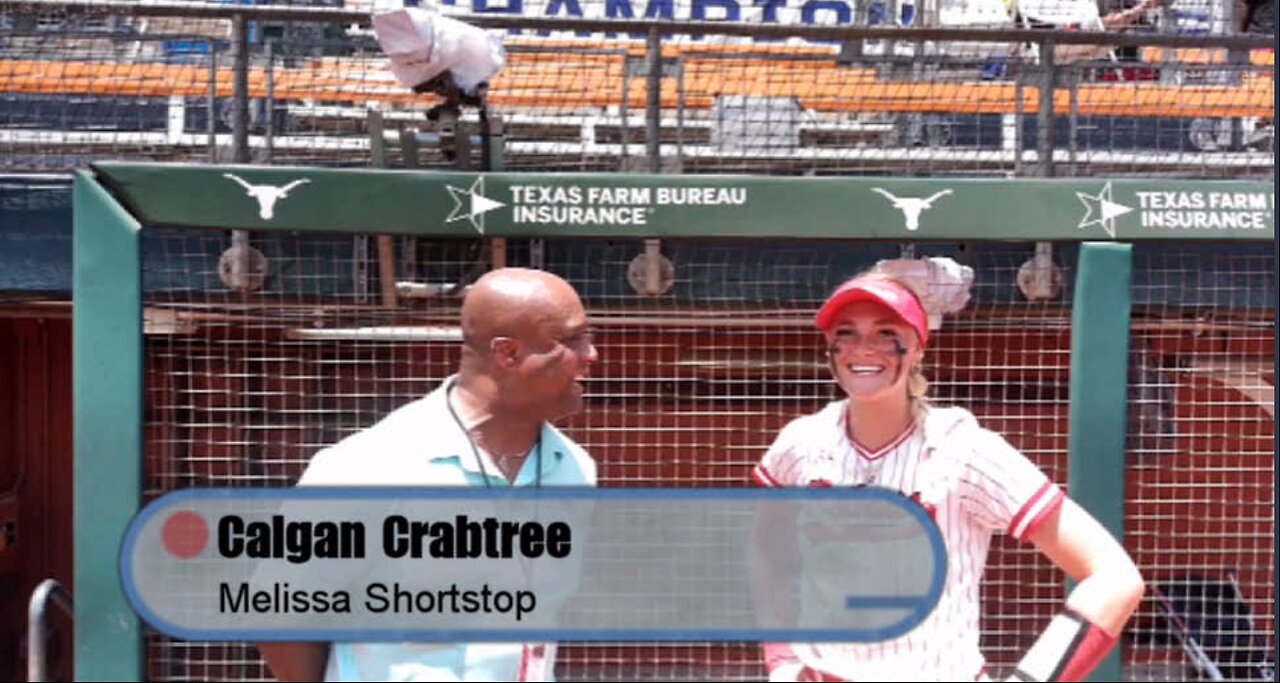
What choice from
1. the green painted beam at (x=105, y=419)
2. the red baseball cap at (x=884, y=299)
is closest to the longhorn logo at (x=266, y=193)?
the green painted beam at (x=105, y=419)

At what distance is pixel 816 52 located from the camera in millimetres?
6684

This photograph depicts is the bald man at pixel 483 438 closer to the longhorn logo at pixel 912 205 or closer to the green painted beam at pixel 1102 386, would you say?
the longhorn logo at pixel 912 205

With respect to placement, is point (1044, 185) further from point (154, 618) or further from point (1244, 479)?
point (154, 618)

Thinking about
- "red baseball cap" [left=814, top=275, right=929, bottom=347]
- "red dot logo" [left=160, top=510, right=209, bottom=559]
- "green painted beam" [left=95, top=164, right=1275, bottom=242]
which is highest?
"green painted beam" [left=95, top=164, right=1275, bottom=242]

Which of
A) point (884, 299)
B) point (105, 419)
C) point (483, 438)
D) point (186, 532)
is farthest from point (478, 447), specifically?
point (884, 299)

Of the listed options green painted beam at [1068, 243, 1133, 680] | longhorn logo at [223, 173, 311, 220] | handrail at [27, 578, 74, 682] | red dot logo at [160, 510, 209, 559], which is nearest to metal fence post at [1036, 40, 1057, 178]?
green painted beam at [1068, 243, 1133, 680]

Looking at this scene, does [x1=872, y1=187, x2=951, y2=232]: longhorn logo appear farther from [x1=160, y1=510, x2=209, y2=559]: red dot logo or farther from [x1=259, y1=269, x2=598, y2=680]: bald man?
[x1=160, y1=510, x2=209, y2=559]: red dot logo

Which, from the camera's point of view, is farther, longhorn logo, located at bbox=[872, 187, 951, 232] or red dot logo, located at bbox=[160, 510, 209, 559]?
longhorn logo, located at bbox=[872, 187, 951, 232]

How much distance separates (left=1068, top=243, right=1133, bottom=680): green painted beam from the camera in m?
3.42

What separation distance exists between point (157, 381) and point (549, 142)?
2.17 m

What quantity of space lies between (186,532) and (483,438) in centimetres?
70

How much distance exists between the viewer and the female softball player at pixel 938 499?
10.7ft

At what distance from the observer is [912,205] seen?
135 inches

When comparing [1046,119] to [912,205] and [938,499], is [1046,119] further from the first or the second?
[938,499]
